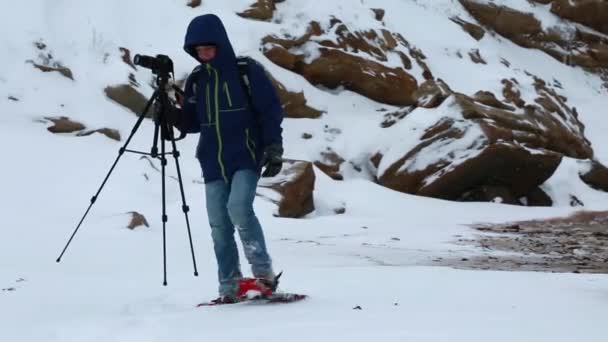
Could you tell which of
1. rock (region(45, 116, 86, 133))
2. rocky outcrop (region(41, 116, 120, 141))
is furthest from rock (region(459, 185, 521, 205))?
rock (region(45, 116, 86, 133))

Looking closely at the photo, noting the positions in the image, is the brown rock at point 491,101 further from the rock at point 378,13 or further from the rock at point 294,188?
the rock at point 294,188

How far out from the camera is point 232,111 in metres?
4.88

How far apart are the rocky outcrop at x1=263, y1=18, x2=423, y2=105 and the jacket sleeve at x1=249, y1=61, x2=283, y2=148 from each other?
1504 cm

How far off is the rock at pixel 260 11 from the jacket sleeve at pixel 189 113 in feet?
51.1

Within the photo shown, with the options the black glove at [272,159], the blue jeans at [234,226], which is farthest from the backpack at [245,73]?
the blue jeans at [234,226]

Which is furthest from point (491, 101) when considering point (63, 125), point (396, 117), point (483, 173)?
point (63, 125)

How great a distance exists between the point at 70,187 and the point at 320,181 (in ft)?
19.7

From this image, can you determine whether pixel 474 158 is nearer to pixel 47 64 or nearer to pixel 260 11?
pixel 260 11

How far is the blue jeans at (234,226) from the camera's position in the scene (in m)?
4.81

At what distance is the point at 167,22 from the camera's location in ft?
61.7

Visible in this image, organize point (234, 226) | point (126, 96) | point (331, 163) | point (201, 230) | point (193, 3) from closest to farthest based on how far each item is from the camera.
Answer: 1. point (234, 226)
2. point (201, 230)
3. point (126, 96)
4. point (331, 163)
5. point (193, 3)

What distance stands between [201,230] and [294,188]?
3.58m

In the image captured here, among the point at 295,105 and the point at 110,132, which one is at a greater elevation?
the point at 295,105

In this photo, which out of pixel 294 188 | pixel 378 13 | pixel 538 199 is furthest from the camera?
pixel 378 13
